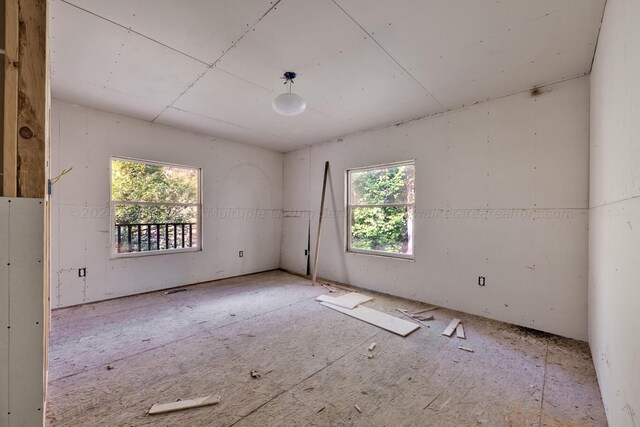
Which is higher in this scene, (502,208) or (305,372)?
(502,208)

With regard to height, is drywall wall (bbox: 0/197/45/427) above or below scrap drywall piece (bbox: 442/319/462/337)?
above

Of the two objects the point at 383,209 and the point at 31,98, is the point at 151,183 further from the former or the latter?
the point at 383,209

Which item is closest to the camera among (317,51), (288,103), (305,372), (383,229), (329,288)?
(305,372)

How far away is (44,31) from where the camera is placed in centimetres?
125

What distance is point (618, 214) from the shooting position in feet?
4.48

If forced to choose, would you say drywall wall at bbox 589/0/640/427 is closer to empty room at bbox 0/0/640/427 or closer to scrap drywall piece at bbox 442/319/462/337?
empty room at bbox 0/0/640/427

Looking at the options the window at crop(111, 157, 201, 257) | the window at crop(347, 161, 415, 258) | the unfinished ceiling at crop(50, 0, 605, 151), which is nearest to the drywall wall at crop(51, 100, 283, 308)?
the window at crop(111, 157, 201, 257)

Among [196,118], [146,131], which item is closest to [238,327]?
[196,118]

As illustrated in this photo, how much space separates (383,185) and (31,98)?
3658 millimetres

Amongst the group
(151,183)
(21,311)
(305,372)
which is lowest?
(305,372)

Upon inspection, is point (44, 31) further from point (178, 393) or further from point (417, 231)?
point (417, 231)

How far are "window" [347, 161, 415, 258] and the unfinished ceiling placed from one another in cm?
100

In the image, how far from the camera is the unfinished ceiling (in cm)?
169

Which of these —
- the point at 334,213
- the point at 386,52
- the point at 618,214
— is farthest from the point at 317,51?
the point at 334,213
